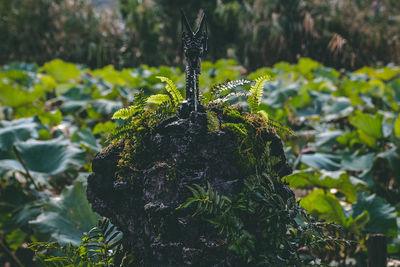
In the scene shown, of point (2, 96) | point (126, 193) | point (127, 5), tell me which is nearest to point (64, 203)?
point (126, 193)

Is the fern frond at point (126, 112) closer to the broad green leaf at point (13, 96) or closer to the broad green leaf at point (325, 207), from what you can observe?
the broad green leaf at point (325, 207)

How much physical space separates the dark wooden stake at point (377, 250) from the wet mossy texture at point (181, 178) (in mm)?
559

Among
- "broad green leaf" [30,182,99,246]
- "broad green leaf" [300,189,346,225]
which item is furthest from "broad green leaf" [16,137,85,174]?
"broad green leaf" [300,189,346,225]

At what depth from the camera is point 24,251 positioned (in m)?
2.30

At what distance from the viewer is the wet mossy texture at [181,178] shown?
701mm

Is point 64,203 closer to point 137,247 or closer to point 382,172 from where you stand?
point 137,247

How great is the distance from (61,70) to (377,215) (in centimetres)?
318

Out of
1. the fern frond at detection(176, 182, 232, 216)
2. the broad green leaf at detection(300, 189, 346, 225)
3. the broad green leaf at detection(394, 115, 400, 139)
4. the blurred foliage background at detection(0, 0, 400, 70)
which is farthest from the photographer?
the blurred foliage background at detection(0, 0, 400, 70)

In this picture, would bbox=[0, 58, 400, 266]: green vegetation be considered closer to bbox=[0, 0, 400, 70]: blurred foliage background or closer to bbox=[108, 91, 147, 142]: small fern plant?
bbox=[108, 91, 147, 142]: small fern plant

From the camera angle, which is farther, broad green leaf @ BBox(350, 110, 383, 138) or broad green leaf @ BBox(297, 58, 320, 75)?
broad green leaf @ BBox(297, 58, 320, 75)

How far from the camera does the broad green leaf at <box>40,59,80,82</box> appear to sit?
3664 millimetres

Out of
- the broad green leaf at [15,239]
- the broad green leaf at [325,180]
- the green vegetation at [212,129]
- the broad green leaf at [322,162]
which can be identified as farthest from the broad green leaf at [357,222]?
the broad green leaf at [15,239]

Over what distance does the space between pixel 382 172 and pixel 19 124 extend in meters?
2.13

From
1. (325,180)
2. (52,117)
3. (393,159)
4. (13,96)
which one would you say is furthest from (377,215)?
(13,96)
